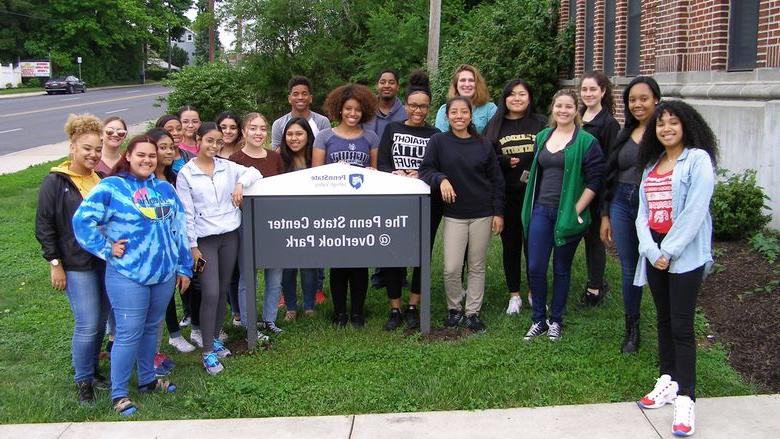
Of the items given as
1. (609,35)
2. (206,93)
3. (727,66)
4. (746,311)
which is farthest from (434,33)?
(746,311)

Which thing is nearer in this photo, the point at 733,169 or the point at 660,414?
the point at 660,414

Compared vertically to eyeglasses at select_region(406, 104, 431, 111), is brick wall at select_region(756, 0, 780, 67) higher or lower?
higher

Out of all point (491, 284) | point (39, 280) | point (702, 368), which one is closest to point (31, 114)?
point (39, 280)

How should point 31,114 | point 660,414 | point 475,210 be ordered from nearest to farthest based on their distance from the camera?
point 660,414 → point 475,210 → point 31,114

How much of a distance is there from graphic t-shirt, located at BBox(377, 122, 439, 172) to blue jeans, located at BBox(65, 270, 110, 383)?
215 cm

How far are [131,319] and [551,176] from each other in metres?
2.83

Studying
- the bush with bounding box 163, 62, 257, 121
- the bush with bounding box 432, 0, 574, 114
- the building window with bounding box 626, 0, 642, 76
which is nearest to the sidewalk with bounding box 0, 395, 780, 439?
the building window with bounding box 626, 0, 642, 76

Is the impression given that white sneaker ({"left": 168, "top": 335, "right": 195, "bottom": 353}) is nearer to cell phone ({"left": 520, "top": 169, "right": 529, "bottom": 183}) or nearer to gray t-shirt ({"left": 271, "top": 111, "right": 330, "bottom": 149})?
gray t-shirt ({"left": 271, "top": 111, "right": 330, "bottom": 149})

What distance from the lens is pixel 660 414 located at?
4.20 metres

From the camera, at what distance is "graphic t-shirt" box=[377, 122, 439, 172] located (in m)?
5.58

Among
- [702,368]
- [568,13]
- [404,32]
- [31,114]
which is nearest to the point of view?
[702,368]

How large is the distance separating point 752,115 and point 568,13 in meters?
8.31

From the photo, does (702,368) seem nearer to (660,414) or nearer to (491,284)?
(660,414)

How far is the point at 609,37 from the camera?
506 inches
